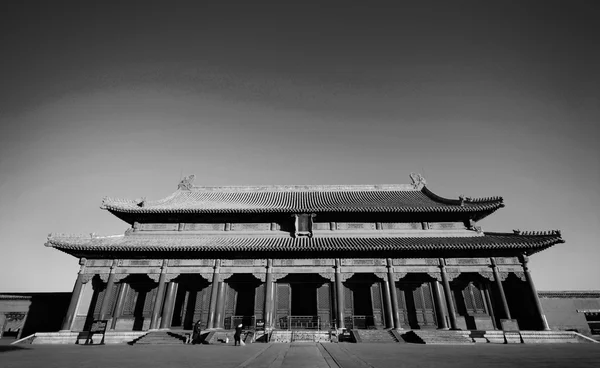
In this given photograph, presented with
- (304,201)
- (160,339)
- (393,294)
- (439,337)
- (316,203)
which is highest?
(304,201)

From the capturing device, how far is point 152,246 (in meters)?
16.7

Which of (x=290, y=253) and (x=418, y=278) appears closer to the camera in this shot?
(x=290, y=253)

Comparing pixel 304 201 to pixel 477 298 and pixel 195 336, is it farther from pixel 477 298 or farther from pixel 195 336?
pixel 477 298

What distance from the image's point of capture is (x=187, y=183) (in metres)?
25.2

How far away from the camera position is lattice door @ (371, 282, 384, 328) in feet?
59.8

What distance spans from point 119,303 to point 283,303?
1012 centimetres

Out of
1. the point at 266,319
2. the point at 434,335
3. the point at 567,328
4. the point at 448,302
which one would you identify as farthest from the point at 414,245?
the point at 567,328

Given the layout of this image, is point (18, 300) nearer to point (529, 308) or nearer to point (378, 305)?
point (378, 305)

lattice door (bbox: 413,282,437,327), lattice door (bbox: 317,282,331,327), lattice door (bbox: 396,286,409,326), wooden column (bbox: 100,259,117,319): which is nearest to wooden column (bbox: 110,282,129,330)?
wooden column (bbox: 100,259,117,319)

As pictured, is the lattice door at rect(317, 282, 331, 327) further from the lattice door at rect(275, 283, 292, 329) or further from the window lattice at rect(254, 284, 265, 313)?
the window lattice at rect(254, 284, 265, 313)

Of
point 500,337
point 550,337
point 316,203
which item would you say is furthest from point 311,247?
point 550,337

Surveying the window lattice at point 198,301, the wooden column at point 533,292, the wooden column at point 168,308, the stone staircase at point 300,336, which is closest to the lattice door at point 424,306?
the wooden column at point 533,292

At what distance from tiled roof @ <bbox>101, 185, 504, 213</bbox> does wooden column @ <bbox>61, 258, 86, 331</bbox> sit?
3.97 meters

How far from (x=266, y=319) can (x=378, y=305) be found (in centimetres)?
771
